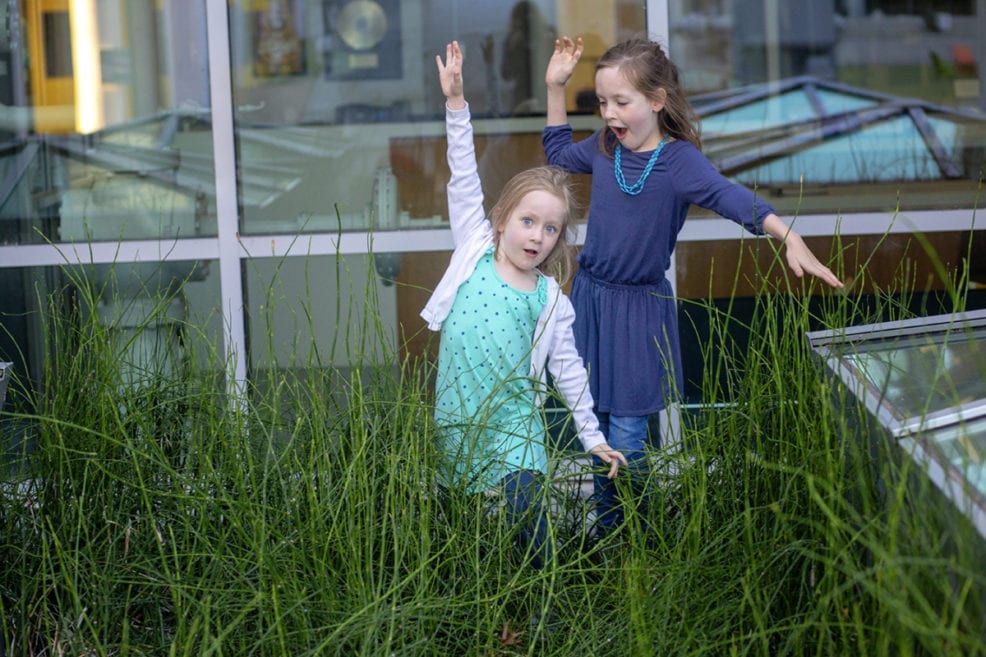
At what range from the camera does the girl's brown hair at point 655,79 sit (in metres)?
2.81

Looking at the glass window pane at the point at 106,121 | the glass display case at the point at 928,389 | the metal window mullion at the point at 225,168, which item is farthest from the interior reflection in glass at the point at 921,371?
the glass window pane at the point at 106,121

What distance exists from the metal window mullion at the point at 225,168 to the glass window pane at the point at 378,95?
0.18m

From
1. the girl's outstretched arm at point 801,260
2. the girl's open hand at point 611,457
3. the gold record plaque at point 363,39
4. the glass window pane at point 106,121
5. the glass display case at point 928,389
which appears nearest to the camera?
the glass display case at point 928,389

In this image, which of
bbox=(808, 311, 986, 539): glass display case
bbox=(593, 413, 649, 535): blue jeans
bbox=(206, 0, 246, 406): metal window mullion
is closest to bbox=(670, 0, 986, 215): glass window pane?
bbox=(593, 413, 649, 535): blue jeans

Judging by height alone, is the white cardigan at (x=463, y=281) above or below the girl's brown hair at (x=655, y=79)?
below

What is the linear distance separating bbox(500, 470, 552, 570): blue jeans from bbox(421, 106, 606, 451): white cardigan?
17 centimetres

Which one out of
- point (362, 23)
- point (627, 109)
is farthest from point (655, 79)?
point (362, 23)

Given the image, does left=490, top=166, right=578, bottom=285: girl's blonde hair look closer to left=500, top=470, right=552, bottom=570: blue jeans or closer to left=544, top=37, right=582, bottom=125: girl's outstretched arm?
left=544, top=37, right=582, bottom=125: girl's outstretched arm

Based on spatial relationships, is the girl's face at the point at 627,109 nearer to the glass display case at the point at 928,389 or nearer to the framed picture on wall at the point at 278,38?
the glass display case at the point at 928,389

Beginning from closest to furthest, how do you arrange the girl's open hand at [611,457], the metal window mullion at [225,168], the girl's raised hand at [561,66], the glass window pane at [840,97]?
the girl's open hand at [611,457], the girl's raised hand at [561,66], the metal window mullion at [225,168], the glass window pane at [840,97]

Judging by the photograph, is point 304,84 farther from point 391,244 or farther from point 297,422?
point 297,422

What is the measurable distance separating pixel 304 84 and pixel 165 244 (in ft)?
4.42

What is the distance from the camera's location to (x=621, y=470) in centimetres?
262

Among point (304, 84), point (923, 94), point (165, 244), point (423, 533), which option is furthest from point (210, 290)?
point (923, 94)
